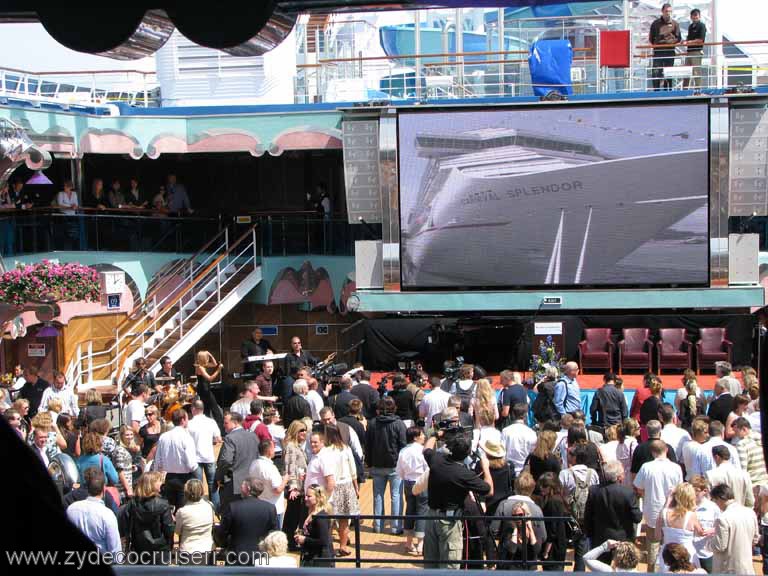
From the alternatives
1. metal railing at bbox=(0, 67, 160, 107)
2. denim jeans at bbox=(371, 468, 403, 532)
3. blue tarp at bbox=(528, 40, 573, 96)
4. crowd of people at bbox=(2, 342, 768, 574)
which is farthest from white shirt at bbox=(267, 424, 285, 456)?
metal railing at bbox=(0, 67, 160, 107)

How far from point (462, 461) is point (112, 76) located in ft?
56.0

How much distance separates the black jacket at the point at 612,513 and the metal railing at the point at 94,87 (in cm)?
1449

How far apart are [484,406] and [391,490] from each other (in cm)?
130

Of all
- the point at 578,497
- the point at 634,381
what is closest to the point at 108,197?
the point at 634,381

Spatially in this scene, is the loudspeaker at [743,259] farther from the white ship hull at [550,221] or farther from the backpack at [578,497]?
the backpack at [578,497]

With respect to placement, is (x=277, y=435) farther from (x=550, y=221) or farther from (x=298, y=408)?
(x=550, y=221)

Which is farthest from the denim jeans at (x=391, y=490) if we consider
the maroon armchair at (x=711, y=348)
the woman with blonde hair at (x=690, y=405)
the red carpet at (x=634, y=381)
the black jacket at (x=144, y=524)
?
the maroon armchair at (x=711, y=348)

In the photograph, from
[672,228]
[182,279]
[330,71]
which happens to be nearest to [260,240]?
[182,279]

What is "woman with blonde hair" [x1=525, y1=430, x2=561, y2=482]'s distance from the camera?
8.37 m

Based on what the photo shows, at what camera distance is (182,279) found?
20.0m

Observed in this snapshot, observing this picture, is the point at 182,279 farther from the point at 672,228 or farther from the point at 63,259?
the point at 672,228

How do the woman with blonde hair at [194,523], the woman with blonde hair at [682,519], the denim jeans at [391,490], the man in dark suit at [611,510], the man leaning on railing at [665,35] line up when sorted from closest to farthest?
the woman with blonde hair at [682,519], the woman with blonde hair at [194,523], the man in dark suit at [611,510], the denim jeans at [391,490], the man leaning on railing at [665,35]

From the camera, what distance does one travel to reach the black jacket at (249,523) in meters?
7.05

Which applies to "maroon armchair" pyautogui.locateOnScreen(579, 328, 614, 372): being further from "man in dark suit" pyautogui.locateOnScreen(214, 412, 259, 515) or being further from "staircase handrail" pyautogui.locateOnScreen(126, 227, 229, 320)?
"man in dark suit" pyautogui.locateOnScreen(214, 412, 259, 515)
